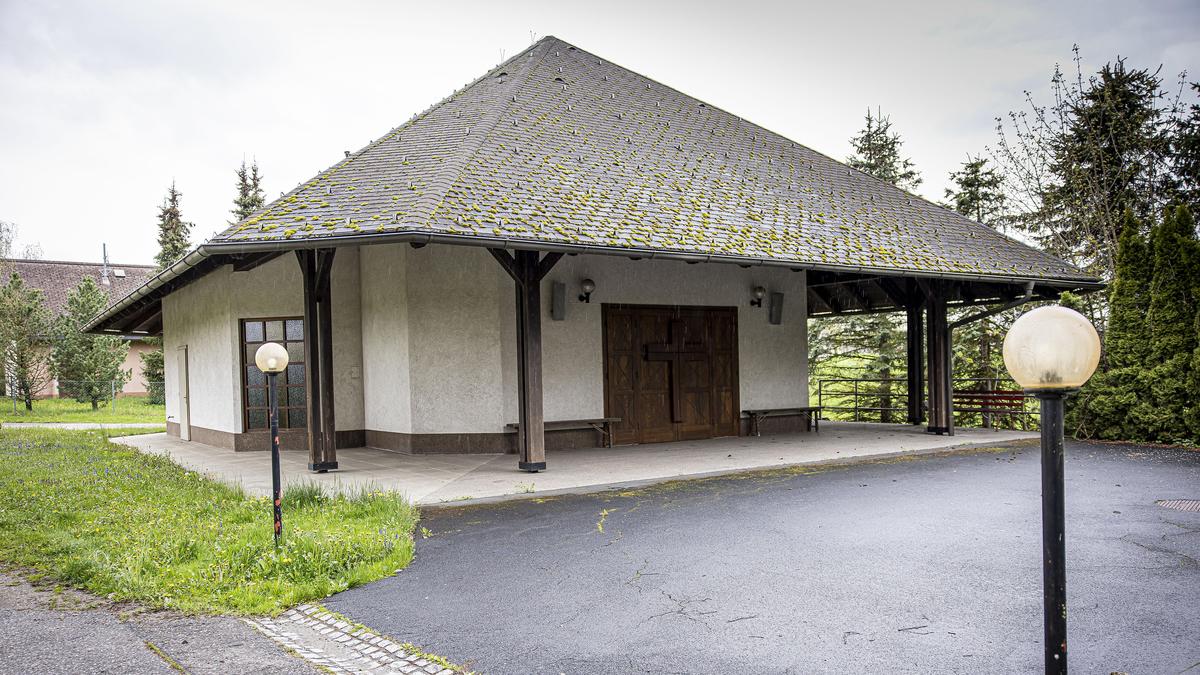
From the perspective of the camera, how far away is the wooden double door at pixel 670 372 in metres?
12.0

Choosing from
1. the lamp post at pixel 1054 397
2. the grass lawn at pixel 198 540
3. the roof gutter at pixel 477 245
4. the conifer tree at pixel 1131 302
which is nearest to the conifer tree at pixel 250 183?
the roof gutter at pixel 477 245

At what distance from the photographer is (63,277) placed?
3662cm

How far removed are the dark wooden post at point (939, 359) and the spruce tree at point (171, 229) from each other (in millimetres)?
26066

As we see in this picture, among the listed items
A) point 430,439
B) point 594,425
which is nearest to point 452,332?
point 430,439

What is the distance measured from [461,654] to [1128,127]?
19.5 metres

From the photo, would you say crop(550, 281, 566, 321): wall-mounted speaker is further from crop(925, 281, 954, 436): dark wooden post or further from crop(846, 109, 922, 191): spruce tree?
crop(846, 109, 922, 191): spruce tree

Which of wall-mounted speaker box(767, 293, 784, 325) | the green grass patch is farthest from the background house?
wall-mounted speaker box(767, 293, 784, 325)

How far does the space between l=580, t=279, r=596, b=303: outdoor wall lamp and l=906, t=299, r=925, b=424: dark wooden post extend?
7338 millimetres

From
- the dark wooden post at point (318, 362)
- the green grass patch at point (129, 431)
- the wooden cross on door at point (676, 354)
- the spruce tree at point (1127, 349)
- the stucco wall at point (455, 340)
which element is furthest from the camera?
the green grass patch at point (129, 431)

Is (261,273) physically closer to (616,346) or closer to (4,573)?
(616,346)

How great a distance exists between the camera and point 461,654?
3447mm

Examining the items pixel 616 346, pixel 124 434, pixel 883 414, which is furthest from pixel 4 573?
pixel 883 414

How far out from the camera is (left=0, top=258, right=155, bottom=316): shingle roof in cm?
3491

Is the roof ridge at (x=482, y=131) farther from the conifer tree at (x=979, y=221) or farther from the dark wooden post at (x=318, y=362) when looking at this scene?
the conifer tree at (x=979, y=221)
